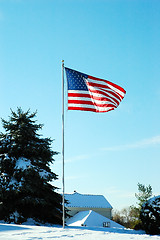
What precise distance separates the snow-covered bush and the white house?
122 feet

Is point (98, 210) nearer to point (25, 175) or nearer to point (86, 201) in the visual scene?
point (86, 201)

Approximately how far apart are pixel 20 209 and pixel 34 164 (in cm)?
295

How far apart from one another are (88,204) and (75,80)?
131ft

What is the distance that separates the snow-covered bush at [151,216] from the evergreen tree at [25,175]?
7732 millimetres

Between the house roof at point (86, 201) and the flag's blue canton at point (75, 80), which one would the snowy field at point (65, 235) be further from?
the house roof at point (86, 201)

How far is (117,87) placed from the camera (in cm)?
1291

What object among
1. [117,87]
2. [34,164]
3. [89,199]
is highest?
[117,87]

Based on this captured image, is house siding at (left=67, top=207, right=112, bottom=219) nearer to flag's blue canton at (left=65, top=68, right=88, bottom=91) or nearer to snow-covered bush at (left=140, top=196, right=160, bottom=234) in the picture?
snow-covered bush at (left=140, top=196, right=160, bottom=234)

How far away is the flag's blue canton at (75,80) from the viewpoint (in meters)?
12.7

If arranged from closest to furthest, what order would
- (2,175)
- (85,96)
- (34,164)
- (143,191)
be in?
(85,96) < (2,175) < (34,164) < (143,191)

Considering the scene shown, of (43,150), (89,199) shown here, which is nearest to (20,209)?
(43,150)

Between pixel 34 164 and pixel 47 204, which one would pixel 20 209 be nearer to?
pixel 47 204

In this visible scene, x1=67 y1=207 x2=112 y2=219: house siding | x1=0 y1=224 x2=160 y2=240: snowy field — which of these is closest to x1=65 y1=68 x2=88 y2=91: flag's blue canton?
x1=0 y1=224 x2=160 y2=240: snowy field

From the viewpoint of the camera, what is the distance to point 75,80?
502 inches
